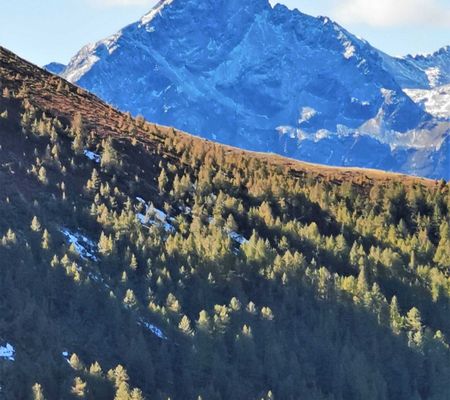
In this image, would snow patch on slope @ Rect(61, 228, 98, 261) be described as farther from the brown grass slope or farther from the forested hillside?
the brown grass slope

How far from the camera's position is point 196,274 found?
336ft

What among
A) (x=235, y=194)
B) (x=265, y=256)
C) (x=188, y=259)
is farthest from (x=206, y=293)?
(x=235, y=194)

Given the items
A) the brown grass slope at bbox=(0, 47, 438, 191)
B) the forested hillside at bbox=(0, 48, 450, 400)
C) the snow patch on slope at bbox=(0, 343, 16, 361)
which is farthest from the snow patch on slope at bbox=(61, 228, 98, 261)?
the brown grass slope at bbox=(0, 47, 438, 191)

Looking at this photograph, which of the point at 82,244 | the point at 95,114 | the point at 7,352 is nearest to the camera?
the point at 7,352

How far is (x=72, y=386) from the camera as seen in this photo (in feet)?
239

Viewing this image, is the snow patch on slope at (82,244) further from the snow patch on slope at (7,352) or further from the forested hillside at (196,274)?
the snow patch on slope at (7,352)

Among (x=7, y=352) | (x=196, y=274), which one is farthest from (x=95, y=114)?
(x=7, y=352)

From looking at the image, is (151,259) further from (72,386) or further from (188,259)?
(72,386)

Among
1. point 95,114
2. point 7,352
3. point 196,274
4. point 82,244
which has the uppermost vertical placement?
point 95,114

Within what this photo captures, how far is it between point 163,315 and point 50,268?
45.1 ft

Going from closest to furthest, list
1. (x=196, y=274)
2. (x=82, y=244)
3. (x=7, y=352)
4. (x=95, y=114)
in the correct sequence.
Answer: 1. (x=7, y=352)
2. (x=82, y=244)
3. (x=196, y=274)
4. (x=95, y=114)

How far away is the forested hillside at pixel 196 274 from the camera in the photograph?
8162 cm

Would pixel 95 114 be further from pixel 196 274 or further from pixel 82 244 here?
pixel 196 274

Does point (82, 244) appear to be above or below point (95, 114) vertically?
below
